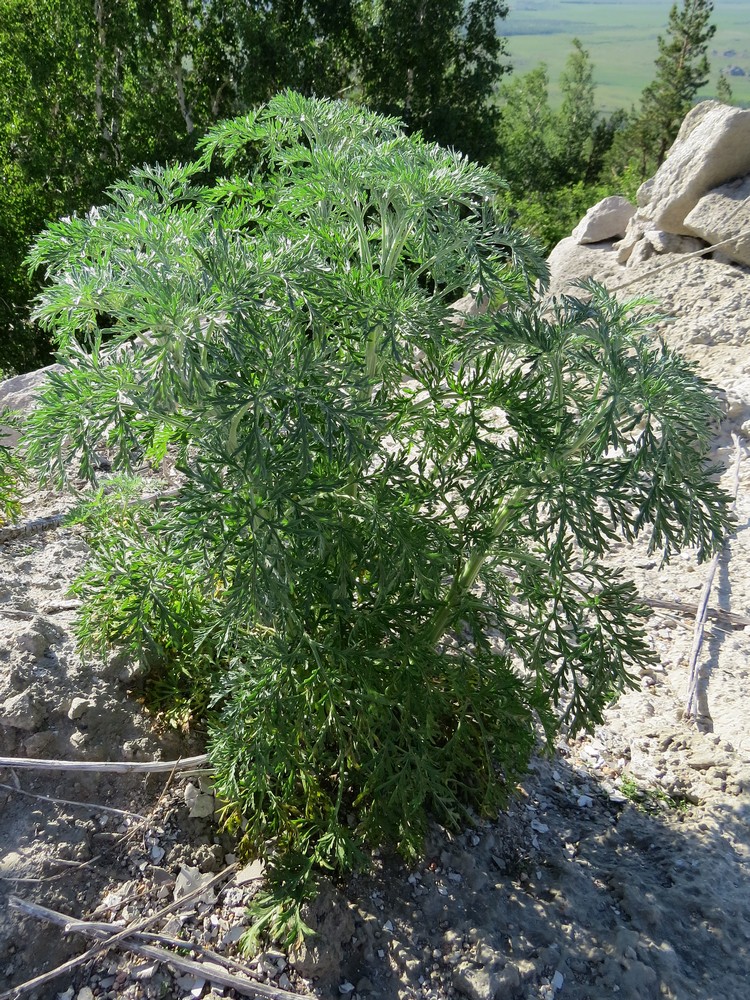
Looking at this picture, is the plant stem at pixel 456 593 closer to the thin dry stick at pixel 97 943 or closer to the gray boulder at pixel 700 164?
the thin dry stick at pixel 97 943

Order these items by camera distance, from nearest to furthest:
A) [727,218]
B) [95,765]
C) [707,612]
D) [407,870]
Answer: [95,765] < [407,870] < [707,612] < [727,218]

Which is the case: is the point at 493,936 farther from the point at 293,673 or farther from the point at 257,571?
the point at 257,571

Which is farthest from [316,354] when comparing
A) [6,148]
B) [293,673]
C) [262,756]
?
[6,148]

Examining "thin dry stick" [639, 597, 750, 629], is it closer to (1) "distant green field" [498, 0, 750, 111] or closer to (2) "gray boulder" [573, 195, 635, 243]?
(2) "gray boulder" [573, 195, 635, 243]

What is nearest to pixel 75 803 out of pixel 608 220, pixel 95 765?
pixel 95 765

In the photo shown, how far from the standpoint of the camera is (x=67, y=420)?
203 cm

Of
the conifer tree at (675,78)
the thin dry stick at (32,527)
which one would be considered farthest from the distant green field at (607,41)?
the thin dry stick at (32,527)

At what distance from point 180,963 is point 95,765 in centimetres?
73

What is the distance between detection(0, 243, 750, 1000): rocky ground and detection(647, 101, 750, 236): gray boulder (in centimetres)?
471

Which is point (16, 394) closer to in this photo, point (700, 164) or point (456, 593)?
point (456, 593)

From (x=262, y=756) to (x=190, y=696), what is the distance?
2.90 ft

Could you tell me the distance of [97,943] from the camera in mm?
2549

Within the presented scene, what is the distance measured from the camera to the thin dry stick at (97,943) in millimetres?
2426

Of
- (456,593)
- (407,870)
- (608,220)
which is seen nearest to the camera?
(456,593)
